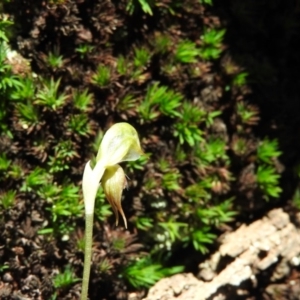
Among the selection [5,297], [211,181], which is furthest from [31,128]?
[211,181]

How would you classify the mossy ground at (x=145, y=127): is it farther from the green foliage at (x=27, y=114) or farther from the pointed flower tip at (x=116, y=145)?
the pointed flower tip at (x=116, y=145)

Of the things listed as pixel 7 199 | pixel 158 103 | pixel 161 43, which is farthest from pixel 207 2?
pixel 7 199

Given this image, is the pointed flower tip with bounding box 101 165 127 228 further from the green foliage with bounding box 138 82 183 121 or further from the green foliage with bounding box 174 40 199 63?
the green foliage with bounding box 174 40 199 63

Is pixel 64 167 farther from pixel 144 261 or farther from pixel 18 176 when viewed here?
pixel 144 261

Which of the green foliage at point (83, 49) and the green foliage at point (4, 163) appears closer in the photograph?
the green foliage at point (4, 163)

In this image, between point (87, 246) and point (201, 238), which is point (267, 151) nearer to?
point (201, 238)

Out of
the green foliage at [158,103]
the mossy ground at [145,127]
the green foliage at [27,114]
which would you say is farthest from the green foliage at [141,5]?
the green foliage at [27,114]
